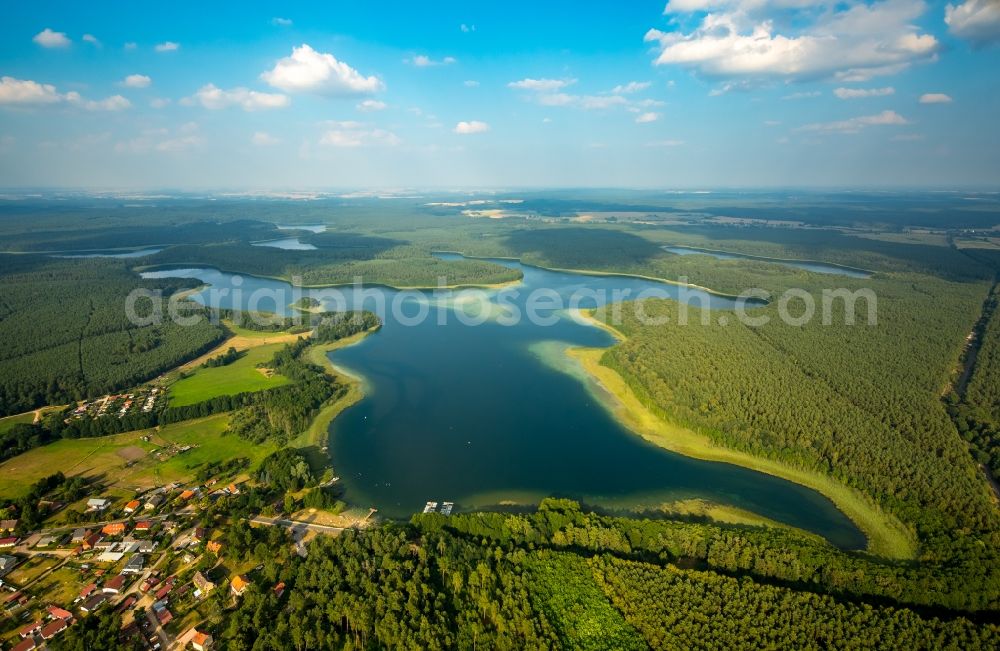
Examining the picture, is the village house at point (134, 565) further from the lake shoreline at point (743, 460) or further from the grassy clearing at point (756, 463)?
the grassy clearing at point (756, 463)

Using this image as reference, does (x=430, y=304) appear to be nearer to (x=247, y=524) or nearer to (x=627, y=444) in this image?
(x=627, y=444)

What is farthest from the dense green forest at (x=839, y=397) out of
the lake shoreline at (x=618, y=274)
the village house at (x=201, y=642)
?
the village house at (x=201, y=642)

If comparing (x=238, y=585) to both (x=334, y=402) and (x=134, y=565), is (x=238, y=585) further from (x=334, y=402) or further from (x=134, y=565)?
(x=334, y=402)

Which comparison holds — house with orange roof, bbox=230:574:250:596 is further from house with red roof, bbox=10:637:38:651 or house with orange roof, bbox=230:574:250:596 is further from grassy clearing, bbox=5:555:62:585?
grassy clearing, bbox=5:555:62:585

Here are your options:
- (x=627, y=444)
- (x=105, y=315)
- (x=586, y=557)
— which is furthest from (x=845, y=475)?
(x=105, y=315)

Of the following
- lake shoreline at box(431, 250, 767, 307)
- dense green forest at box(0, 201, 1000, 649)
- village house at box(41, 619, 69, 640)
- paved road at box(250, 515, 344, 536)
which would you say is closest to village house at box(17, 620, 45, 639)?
village house at box(41, 619, 69, 640)

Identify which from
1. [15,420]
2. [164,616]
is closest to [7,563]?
[164,616]
